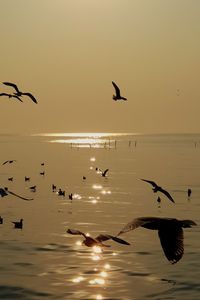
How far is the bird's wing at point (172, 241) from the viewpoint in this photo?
837 cm

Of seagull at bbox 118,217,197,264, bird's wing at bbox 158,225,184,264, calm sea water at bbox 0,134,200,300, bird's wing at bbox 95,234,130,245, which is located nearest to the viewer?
bird's wing at bbox 158,225,184,264

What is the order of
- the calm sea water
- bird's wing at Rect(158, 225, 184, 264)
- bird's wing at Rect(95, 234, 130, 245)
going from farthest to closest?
the calm sea water → bird's wing at Rect(95, 234, 130, 245) → bird's wing at Rect(158, 225, 184, 264)

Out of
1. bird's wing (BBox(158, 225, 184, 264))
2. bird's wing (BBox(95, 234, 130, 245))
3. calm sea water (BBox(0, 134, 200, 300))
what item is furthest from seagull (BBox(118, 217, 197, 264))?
calm sea water (BBox(0, 134, 200, 300))

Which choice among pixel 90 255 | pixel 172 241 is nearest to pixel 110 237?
pixel 172 241

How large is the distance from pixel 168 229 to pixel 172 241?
0.39 metres

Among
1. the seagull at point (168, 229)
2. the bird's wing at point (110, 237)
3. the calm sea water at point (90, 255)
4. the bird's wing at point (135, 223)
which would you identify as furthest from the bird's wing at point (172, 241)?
the calm sea water at point (90, 255)

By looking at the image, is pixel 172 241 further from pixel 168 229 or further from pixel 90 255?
pixel 90 255

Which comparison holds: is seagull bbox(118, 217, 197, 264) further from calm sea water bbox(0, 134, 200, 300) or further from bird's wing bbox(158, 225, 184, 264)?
calm sea water bbox(0, 134, 200, 300)

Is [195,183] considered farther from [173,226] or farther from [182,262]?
[173,226]

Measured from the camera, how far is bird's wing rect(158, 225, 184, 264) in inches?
329

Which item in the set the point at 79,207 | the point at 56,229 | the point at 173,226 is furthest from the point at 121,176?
the point at 173,226

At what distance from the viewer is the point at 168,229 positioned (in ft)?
30.7

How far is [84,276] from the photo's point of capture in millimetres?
28891

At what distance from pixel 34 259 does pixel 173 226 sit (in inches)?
973
